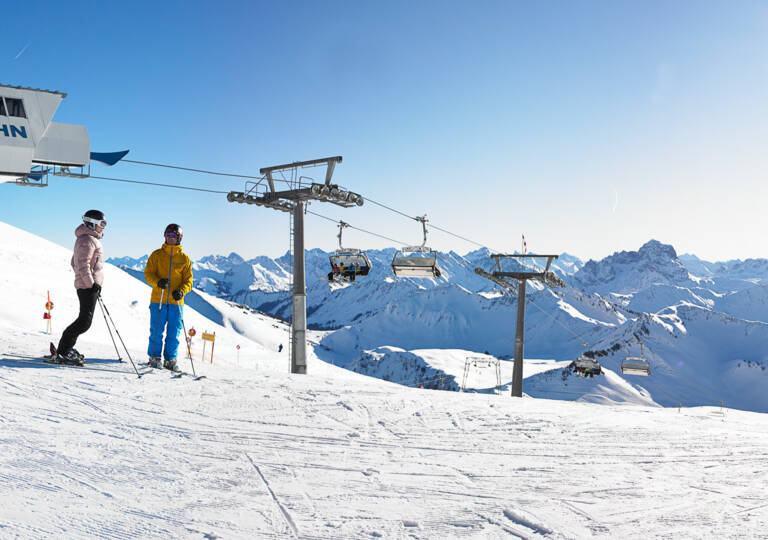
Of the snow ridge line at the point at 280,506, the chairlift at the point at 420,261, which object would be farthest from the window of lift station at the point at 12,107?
the snow ridge line at the point at 280,506

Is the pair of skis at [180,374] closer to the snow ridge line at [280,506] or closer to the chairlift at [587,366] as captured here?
the snow ridge line at [280,506]

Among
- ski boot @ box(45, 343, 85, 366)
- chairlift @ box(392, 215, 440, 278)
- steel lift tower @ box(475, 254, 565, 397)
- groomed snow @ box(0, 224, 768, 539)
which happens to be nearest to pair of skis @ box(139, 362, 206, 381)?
groomed snow @ box(0, 224, 768, 539)

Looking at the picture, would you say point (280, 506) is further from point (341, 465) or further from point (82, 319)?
point (82, 319)

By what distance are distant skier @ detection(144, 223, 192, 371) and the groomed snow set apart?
715 millimetres

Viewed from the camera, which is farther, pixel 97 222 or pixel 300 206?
pixel 300 206

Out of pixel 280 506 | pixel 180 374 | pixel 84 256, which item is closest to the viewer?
pixel 280 506

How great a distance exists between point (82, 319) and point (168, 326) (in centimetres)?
134

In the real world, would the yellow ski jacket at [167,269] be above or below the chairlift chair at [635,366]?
above

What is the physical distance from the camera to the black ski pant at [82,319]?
7551mm

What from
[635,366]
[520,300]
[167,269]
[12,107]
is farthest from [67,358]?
[635,366]

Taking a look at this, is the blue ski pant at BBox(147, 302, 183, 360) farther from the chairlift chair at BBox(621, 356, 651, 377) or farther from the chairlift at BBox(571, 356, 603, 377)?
the chairlift chair at BBox(621, 356, 651, 377)

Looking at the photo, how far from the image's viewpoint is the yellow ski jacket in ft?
27.4

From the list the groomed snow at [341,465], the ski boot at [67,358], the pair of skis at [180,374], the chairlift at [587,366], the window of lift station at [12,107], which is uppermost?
the window of lift station at [12,107]

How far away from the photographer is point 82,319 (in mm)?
7551
